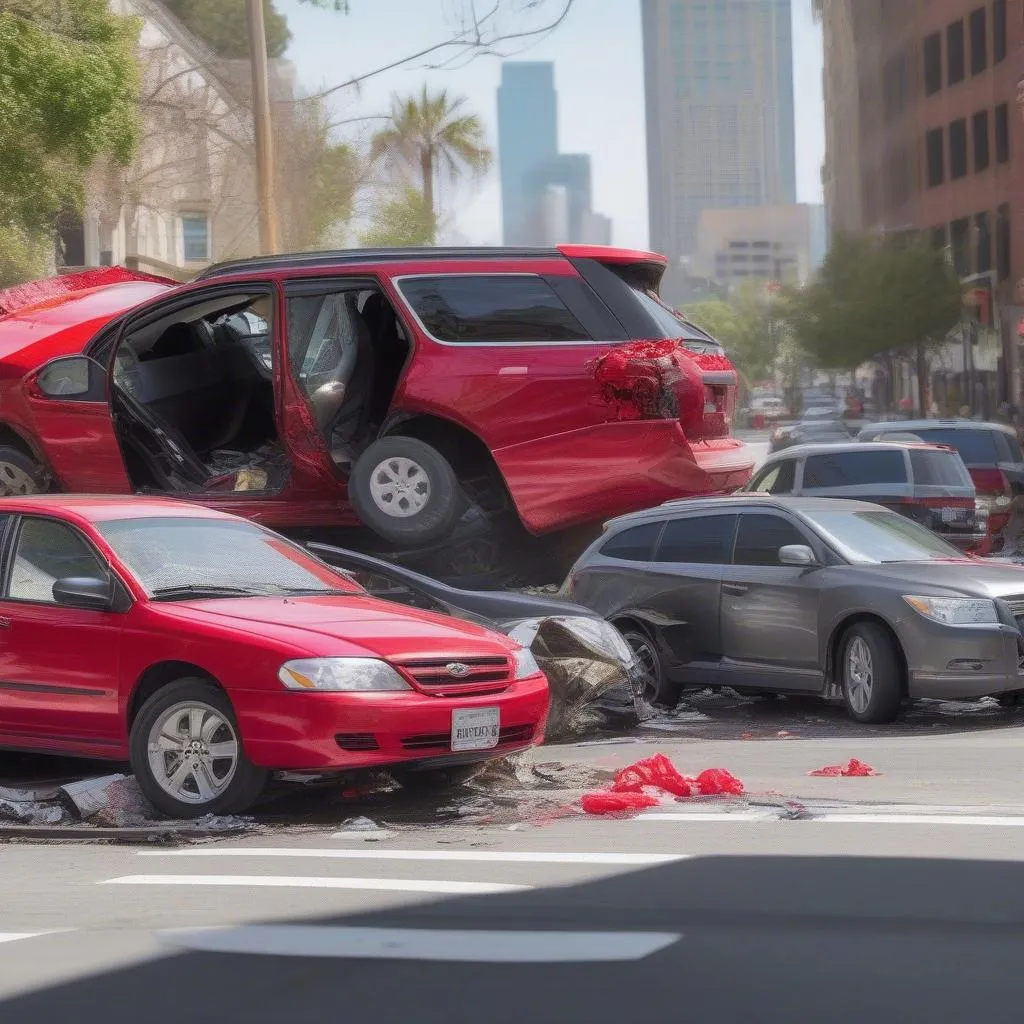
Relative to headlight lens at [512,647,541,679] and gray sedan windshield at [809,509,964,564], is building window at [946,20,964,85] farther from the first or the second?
headlight lens at [512,647,541,679]

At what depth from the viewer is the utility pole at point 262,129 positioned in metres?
26.9

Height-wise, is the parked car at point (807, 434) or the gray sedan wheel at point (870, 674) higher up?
the parked car at point (807, 434)

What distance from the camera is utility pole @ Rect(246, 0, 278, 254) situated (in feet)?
88.2

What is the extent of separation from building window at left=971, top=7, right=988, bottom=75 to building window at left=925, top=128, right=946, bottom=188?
3703 mm

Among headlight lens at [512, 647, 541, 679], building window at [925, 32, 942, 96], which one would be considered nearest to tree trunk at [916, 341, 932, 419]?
building window at [925, 32, 942, 96]

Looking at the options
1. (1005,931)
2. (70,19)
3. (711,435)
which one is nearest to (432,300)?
(711,435)

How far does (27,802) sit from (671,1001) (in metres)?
5.22

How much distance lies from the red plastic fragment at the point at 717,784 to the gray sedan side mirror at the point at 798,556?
158 inches

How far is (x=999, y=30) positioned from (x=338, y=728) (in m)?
60.2

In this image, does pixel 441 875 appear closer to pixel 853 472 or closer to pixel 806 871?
pixel 806 871

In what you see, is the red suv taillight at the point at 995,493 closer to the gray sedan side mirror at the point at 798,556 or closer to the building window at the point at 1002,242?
the gray sedan side mirror at the point at 798,556

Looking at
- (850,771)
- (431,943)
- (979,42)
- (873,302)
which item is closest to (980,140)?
(979,42)

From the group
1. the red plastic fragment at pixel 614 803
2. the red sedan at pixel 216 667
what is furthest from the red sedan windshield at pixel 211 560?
the red plastic fragment at pixel 614 803

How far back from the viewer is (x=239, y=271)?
14.0 metres
